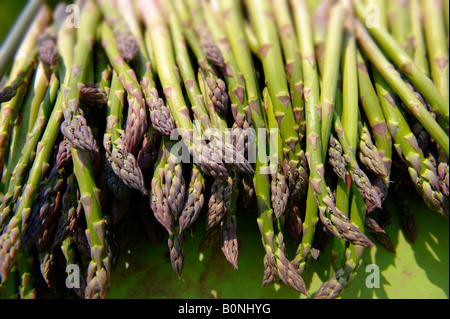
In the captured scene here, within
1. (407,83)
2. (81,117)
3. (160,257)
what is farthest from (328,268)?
(81,117)

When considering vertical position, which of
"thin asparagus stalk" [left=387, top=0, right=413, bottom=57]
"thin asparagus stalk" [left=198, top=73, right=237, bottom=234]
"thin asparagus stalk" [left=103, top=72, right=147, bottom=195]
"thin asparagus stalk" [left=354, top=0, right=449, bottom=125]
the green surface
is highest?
"thin asparagus stalk" [left=387, top=0, right=413, bottom=57]

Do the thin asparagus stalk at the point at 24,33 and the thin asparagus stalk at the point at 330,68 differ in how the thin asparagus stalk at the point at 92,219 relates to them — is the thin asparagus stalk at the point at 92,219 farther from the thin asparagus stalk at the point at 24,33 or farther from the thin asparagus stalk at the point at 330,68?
the thin asparagus stalk at the point at 330,68

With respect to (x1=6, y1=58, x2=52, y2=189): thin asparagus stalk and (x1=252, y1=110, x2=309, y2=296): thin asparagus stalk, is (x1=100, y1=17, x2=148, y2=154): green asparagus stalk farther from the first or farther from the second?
(x1=252, y1=110, x2=309, y2=296): thin asparagus stalk

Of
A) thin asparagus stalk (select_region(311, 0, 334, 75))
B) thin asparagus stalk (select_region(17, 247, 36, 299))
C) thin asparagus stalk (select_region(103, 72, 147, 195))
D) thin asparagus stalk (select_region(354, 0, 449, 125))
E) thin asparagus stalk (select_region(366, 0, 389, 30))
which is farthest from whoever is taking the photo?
thin asparagus stalk (select_region(366, 0, 389, 30))

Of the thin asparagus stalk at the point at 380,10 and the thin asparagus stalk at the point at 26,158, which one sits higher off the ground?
the thin asparagus stalk at the point at 380,10

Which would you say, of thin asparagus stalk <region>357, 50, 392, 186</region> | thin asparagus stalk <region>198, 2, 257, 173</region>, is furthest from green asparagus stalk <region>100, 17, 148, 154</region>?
thin asparagus stalk <region>357, 50, 392, 186</region>

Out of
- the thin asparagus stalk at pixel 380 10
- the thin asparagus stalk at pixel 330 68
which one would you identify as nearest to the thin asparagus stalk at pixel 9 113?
the thin asparagus stalk at pixel 330 68
